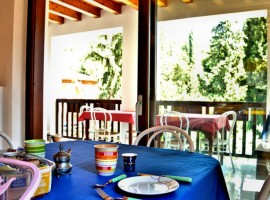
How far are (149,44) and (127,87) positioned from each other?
9.04ft

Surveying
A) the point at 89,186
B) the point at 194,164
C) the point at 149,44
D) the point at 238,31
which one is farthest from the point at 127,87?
the point at 89,186

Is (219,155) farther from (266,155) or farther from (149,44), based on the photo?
(149,44)

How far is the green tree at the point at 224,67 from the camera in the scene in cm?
229

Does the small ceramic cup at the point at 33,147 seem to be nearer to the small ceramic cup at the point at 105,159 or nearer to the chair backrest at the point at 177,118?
the small ceramic cup at the point at 105,159

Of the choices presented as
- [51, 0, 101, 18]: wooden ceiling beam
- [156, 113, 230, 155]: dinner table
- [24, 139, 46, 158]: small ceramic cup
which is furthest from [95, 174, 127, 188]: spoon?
[51, 0, 101, 18]: wooden ceiling beam

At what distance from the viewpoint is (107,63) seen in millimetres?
8875

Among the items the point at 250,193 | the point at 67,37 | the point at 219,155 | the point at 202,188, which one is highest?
the point at 67,37

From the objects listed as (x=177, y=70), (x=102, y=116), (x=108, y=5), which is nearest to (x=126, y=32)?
(x=108, y=5)

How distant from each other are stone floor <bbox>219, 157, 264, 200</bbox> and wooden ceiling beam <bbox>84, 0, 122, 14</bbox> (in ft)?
11.4

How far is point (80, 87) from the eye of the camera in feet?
25.9

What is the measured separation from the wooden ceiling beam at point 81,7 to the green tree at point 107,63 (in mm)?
3036

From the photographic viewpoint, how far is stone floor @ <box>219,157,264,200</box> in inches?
93.5

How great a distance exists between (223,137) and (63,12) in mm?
4208

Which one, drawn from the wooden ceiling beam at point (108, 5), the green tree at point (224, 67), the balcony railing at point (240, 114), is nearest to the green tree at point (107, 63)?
the wooden ceiling beam at point (108, 5)
